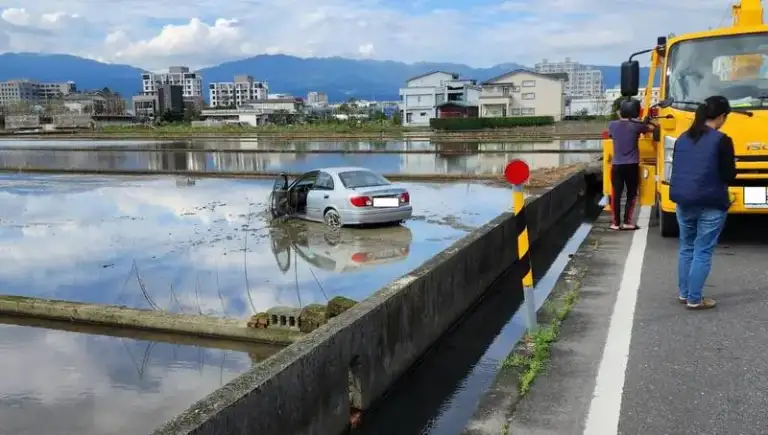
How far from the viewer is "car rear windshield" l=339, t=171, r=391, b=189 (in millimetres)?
12914

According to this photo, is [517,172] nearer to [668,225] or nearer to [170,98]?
[668,225]

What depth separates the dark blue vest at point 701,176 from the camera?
5.34m

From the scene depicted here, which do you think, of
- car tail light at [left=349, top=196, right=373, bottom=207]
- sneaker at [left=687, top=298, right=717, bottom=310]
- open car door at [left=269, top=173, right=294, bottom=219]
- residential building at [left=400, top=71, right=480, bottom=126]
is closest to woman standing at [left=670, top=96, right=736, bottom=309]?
sneaker at [left=687, top=298, right=717, bottom=310]

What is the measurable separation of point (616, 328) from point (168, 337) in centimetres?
443

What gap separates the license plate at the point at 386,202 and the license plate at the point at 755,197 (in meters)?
6.56

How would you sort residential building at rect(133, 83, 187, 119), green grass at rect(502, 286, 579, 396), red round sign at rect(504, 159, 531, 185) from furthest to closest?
residential building at rect(133, 83, 187, 119) → red round sign at rect(504, 159, 531, 185) → green grass at rect(502, 286, 579, 396)

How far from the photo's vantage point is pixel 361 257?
406 inches

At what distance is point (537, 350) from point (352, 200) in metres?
7.87

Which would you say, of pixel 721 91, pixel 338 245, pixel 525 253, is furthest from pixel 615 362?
pixel 338 245

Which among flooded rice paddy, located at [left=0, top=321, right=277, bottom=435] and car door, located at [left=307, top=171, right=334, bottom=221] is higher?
car door, located at [left=307, top=171, right=334, bottom=221]

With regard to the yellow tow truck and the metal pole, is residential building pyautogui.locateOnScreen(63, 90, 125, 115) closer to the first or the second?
the yellow tow truck

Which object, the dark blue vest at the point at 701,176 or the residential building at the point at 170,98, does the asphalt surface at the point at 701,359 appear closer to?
the dark blue vest at the point at 701,176

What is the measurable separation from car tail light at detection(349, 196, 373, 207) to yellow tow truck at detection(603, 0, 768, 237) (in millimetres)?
5136

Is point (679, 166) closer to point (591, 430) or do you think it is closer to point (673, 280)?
point (673, 280)
